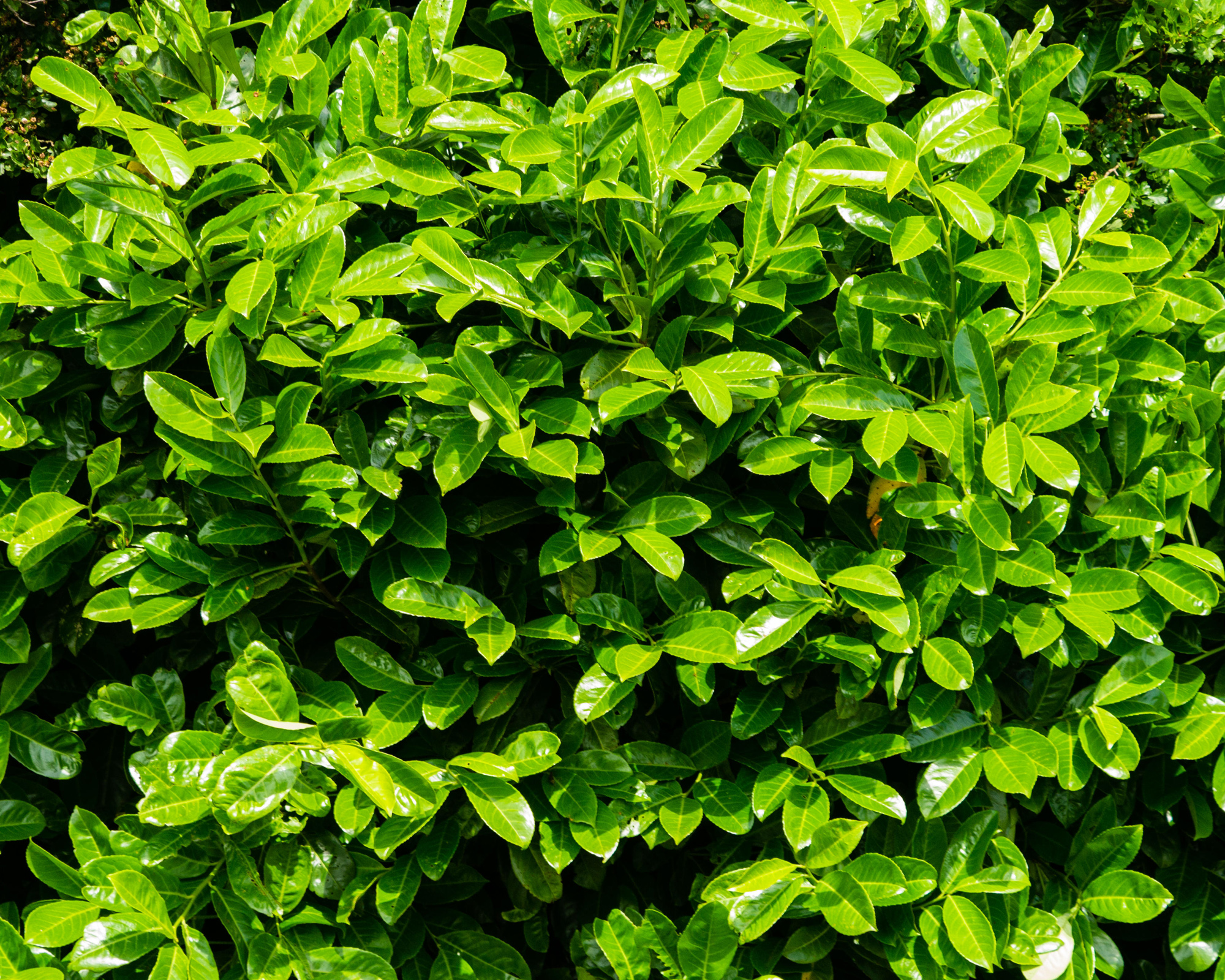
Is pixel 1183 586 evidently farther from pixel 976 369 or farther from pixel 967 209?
pixel 967 209

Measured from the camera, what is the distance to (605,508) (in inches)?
85.3

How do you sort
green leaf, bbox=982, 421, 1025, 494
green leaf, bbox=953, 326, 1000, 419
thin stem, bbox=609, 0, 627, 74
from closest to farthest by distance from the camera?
green leaf, bbox=982, 421, 1025, 494, green leaf, bbox=953, 326, 1000, 419, thin stem, bbox=609, 0, 627, 74

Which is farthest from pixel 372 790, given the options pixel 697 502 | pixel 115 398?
pixel 115 398

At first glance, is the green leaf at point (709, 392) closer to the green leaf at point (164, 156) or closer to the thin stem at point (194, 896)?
the green leaf at point (164, 156)

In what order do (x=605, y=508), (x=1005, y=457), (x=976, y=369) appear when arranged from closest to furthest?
(x=1005, y=457)
(x=976, y=369)
(x=605, y=508)

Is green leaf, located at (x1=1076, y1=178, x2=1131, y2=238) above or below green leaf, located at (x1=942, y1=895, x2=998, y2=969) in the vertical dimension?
above

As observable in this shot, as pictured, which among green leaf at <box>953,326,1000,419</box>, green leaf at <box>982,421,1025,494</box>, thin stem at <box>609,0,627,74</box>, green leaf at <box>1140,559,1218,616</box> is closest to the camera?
green leaf at <box>982,421,1025,494</box>

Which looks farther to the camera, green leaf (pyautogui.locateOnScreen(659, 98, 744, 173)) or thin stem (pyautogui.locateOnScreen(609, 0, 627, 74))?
thin stem (pyautogui.locateOnScreen(609, 0, 627, 74))

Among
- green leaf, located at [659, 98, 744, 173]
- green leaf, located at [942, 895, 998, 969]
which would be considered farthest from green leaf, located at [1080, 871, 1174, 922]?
green leaf, located at [659, 98, 744, 173]

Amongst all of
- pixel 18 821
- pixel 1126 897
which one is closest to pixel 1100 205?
pixel 1126 897

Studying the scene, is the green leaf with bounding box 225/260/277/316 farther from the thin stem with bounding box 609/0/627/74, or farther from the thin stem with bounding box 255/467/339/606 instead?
the thin stem with bounding box 609/0/627/74

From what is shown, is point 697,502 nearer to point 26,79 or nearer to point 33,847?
point 33,847

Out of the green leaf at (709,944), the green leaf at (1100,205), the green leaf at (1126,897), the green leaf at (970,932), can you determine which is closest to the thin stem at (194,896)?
the green leaf at (709,944)

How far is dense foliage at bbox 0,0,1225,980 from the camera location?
1.90m
